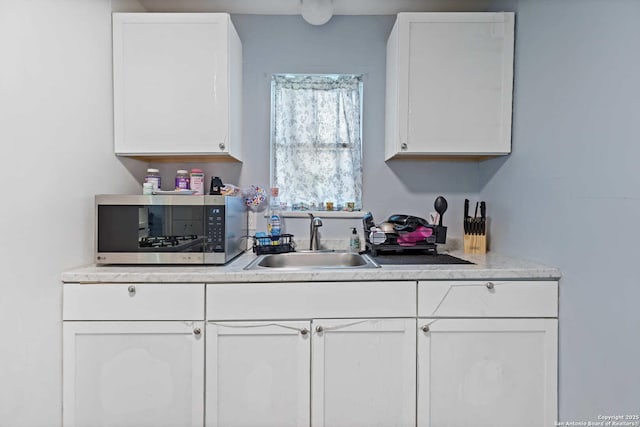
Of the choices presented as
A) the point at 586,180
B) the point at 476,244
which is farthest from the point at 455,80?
the point at 476,244

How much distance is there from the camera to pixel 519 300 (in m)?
1.41

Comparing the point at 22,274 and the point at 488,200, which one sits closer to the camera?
the point at 22,274

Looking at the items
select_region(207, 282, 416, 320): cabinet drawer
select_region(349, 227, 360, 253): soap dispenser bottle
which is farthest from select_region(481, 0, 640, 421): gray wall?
select_region(349, 227, 360, 253): soap dispenser bottle

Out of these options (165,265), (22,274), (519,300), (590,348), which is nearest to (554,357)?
(590,348)

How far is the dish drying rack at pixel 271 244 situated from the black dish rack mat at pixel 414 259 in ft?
1.70

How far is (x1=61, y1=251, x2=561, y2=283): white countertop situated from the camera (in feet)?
4.47

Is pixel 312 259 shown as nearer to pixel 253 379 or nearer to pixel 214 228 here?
pixel 214 228

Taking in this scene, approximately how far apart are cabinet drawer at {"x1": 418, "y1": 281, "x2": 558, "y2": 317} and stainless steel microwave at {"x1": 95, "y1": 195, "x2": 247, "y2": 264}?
3.03 feet

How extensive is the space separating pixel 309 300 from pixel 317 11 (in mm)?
1597

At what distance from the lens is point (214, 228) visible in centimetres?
153

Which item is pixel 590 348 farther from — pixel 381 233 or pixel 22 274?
pixel 22 274

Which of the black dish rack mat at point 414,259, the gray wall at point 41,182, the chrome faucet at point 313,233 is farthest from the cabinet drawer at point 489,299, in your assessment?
the gray wall at point 41,182

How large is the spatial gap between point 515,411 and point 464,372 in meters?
0.27

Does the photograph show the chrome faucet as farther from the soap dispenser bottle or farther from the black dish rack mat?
the black dish rack mat
